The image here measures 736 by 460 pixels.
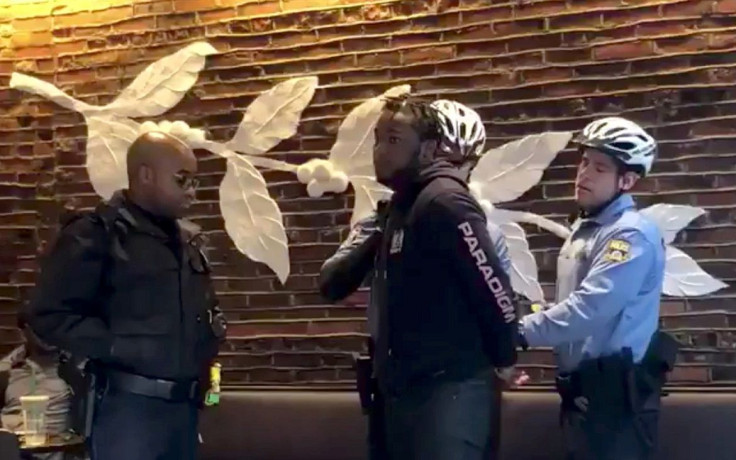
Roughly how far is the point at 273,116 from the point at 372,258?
184 cm

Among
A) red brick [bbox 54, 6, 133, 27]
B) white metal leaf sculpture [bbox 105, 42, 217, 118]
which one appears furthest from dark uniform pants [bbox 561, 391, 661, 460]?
red brick [bbox 54, 6, 133, 27]

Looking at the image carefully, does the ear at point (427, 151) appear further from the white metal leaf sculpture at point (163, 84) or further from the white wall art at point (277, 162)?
the white metal leaf sculpture at point (163, 84)

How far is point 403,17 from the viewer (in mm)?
4305

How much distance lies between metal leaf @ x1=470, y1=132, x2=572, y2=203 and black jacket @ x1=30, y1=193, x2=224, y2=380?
154 centimetres

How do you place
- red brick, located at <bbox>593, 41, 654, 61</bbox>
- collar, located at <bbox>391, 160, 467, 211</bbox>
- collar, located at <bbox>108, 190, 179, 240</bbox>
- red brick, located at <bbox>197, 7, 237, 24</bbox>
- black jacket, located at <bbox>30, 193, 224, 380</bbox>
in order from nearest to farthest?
collar, located at <bbox>391, 160, 467, 211</bbox> < black jacket, located at <bbox>30, 193, 224, 380</bbox> < collar, located at <bbox>108, 190, 179, 240</bbox> < red brick, located at <bbox>593, 41, 654, 61</bbox> < red brick, located at <bbox>197, 7, 237, 24</bbox>

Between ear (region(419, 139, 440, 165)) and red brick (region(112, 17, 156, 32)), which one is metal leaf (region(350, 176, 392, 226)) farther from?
ear (region(419, 139, 440, 165))

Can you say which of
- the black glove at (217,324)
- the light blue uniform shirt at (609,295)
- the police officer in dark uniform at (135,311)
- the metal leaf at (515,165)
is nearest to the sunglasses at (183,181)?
the police officer in dark uniform at (135,311)

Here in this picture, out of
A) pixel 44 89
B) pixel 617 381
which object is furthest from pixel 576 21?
pixel 44 89

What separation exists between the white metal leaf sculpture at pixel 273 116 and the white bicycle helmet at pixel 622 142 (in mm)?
1742

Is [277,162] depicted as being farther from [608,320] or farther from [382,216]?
[608,320]

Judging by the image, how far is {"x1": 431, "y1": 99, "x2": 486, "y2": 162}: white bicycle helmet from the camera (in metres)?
2.84

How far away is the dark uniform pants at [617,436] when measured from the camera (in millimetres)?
2748

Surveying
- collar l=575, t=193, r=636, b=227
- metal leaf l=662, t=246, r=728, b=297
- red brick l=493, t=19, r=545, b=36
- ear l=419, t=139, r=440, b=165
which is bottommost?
metal leaf l=662, t=246, r=728, b=297

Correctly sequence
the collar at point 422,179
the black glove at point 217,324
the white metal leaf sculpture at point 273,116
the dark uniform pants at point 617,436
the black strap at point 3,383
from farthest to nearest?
the white metal leaf sculpture at point 273,116
the black strap at point 3,383
the black glove at point 217,324
the dark uniform pants at point 617,436
the collar at point 422,179
